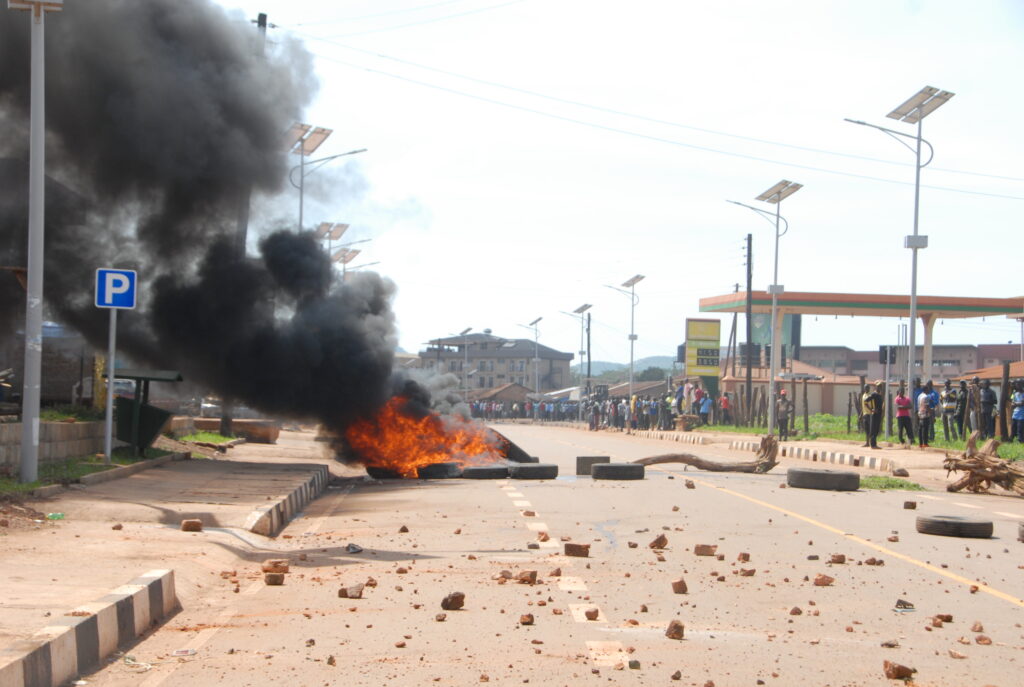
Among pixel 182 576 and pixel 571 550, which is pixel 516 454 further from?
pixel 182 576

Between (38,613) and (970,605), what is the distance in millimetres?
5701

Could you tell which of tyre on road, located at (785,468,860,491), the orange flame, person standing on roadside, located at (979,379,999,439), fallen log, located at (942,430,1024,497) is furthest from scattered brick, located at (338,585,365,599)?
person standing on roadside, located at (979,379,999,439)

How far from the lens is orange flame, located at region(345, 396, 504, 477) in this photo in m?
22.1

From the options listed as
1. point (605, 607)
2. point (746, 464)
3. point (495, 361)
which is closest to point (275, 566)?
point (605, 607)

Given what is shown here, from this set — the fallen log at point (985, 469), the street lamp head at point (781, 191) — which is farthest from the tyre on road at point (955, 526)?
the street lamp head at point (781, 191)

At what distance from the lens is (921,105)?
29.0 metres

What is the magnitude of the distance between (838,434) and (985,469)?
1920 cm

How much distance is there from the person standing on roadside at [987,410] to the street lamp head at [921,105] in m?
7.27

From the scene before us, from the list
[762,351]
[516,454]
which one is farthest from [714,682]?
[762,351]

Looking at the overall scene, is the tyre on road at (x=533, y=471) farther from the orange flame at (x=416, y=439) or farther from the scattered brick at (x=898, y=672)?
the scattered brick at (x=898, y=672)

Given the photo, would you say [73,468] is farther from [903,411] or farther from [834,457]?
[903,411]

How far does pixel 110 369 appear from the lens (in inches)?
→ 622

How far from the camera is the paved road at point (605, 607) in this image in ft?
18.0

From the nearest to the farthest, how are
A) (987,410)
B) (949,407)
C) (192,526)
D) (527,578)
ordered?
(527,578) < (192,526) < (987,410) < (949,407)
